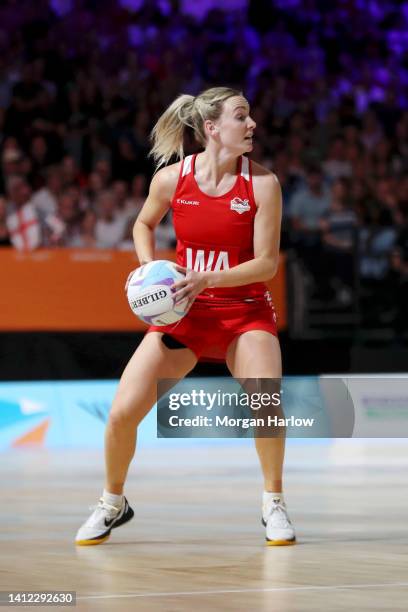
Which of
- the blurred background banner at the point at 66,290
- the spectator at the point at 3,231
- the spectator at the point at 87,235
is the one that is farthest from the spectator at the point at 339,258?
the spectator at the point at 3,231

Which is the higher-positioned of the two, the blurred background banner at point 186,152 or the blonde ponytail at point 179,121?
the blonde ponytail at point 179,121

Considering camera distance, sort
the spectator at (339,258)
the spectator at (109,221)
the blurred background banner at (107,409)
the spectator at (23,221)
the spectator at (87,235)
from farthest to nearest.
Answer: the spectator at (109,221), the spectator at (87,235), the spectator at (339,258), the spectator at (23,221), the blurred background banner at (107,409)

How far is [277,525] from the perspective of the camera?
618 cm

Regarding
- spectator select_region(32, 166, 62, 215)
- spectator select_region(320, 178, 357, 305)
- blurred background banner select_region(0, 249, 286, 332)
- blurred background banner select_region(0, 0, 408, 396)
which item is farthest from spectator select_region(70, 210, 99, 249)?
spectator select_region(320, 178, 357, 305)

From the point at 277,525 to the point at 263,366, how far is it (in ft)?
2.38

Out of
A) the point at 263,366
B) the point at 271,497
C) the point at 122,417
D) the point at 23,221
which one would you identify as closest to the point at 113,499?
the point at 122,417

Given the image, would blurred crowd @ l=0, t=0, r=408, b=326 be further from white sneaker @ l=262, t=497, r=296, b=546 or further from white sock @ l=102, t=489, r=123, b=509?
white sneaker @ l=262, t=497, r=296, b=546

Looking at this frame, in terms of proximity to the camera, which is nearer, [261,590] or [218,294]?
[261,590]

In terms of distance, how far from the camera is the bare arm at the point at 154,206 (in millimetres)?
6438

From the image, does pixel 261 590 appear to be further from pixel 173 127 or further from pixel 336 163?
pixel 336 163

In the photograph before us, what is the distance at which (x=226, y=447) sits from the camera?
11.4 m

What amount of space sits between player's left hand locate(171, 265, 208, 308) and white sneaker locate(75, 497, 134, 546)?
1.06 meters

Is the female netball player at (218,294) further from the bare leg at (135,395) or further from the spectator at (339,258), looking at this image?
the spectator at (339,258)

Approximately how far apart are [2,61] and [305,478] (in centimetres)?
852
